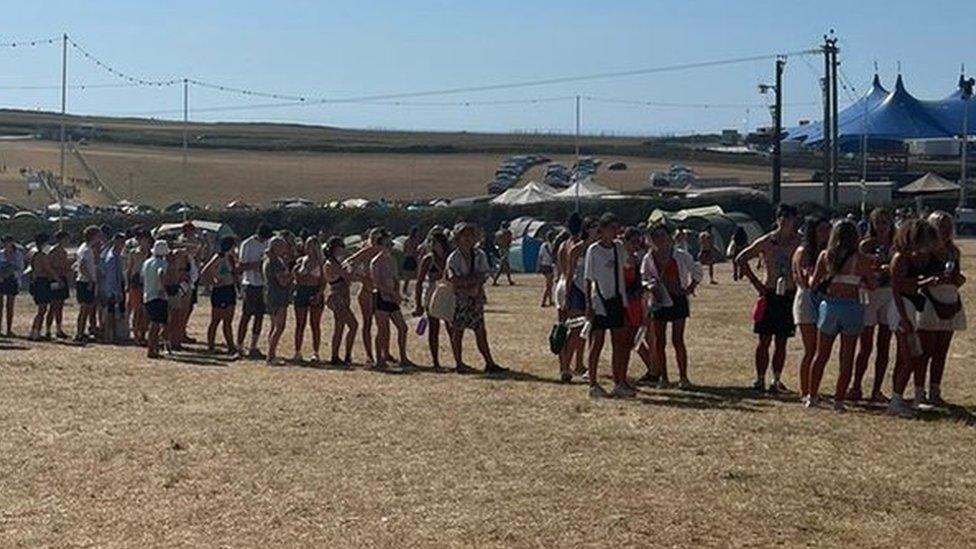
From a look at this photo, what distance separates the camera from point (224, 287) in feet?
63.6

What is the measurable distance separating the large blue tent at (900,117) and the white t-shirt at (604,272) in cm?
5371

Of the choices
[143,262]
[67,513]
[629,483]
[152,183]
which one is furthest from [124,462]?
[152,183]

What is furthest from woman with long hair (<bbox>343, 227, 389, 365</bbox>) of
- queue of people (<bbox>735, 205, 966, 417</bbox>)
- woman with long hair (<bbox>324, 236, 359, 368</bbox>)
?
queue of people (<bbox>735, 205, 966, 417</bbox>)

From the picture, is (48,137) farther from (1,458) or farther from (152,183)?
(1,458)

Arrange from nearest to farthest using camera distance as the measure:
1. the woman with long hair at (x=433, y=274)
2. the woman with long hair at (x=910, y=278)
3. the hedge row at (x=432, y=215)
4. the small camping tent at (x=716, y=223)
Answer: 1. the woman with long hair at (x=910, y=278)
2. the woman with long hair at (x=433, y=274)
3. the small camping tent at (x=716, y=223)
4. the hedge row at (x=432, y=215)

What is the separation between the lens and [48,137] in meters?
113

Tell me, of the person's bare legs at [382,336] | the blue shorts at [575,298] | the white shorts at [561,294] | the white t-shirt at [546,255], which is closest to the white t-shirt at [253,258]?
the person's bare legs at [382,336]

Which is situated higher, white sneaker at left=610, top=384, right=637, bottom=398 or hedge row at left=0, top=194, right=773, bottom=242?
hedge row at left=0, top=194, right=773, bottom=242

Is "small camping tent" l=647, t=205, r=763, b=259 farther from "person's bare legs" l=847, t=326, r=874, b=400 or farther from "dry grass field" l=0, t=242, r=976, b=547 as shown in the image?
"person's bare legs" l=847, t=326, r=874, b=400

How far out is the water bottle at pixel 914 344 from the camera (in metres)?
12.4

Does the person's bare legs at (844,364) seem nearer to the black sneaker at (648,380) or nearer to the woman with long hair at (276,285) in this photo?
the black sneaker at (648,380)

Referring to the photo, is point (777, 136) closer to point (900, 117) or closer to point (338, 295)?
point (900, 117)

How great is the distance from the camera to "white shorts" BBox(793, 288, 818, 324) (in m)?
13.1

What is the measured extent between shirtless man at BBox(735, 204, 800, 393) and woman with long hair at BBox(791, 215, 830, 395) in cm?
41
